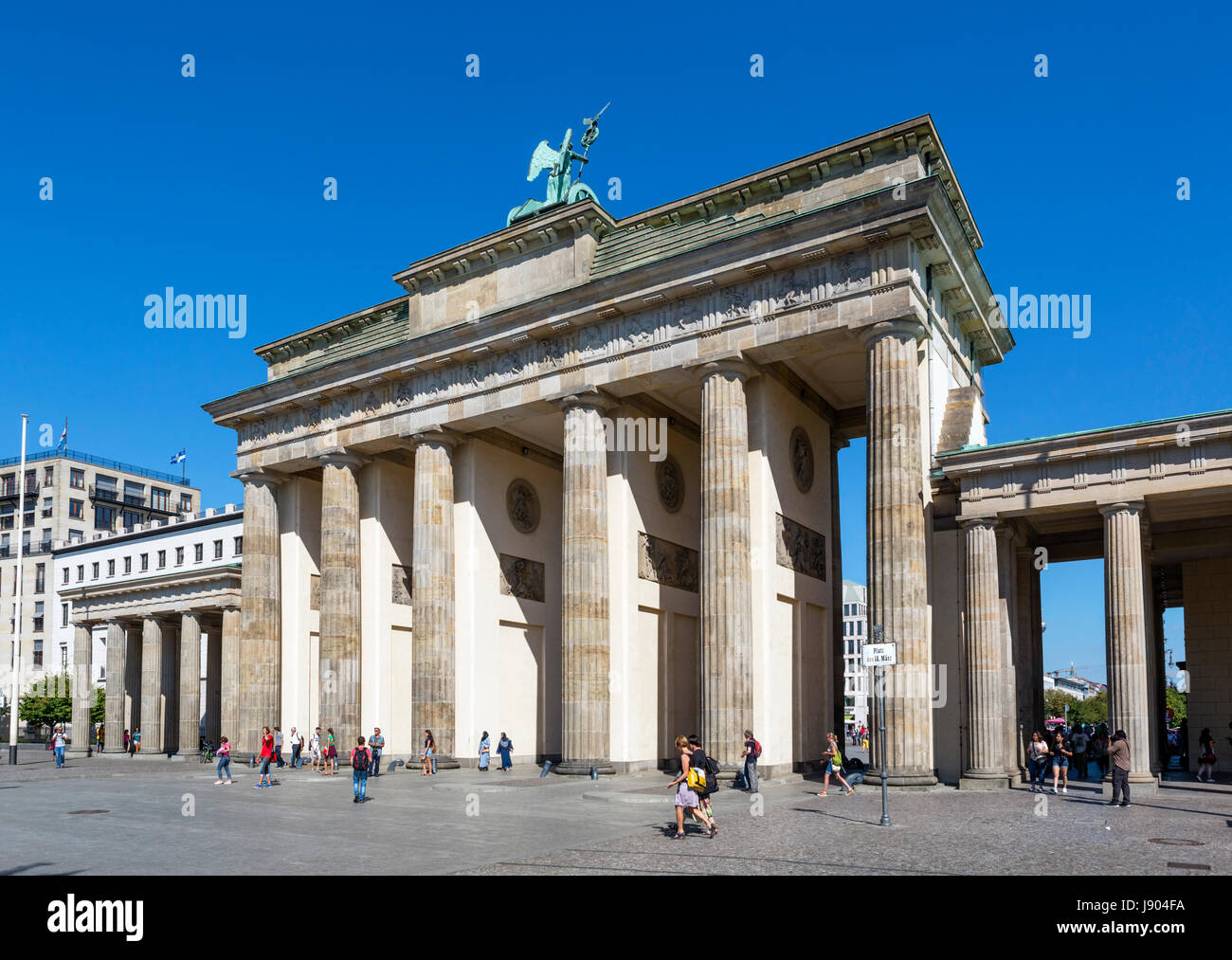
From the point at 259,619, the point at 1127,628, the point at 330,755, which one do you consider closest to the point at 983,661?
the point at 1127,628

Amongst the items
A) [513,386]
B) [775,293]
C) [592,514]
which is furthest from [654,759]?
[775,293]

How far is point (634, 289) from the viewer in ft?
109

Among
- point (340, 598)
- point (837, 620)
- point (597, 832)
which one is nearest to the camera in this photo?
point (597, 832)

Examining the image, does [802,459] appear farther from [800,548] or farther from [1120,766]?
[1120,766]

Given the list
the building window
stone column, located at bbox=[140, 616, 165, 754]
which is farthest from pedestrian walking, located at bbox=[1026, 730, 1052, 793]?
the building window

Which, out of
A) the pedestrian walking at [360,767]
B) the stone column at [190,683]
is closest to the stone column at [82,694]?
the stone column at [190,683]

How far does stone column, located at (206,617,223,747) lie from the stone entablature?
45.1 meters

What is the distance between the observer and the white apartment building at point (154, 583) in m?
54.1

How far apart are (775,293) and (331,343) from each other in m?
21.6

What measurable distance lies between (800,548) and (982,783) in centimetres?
932

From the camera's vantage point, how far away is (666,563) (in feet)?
121

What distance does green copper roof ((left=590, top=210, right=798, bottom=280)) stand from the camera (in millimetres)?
32688

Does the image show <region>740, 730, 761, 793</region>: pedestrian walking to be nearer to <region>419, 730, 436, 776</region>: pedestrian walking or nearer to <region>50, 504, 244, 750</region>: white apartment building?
<region>419, 730, 436, 776</region>: pedestrian walking
